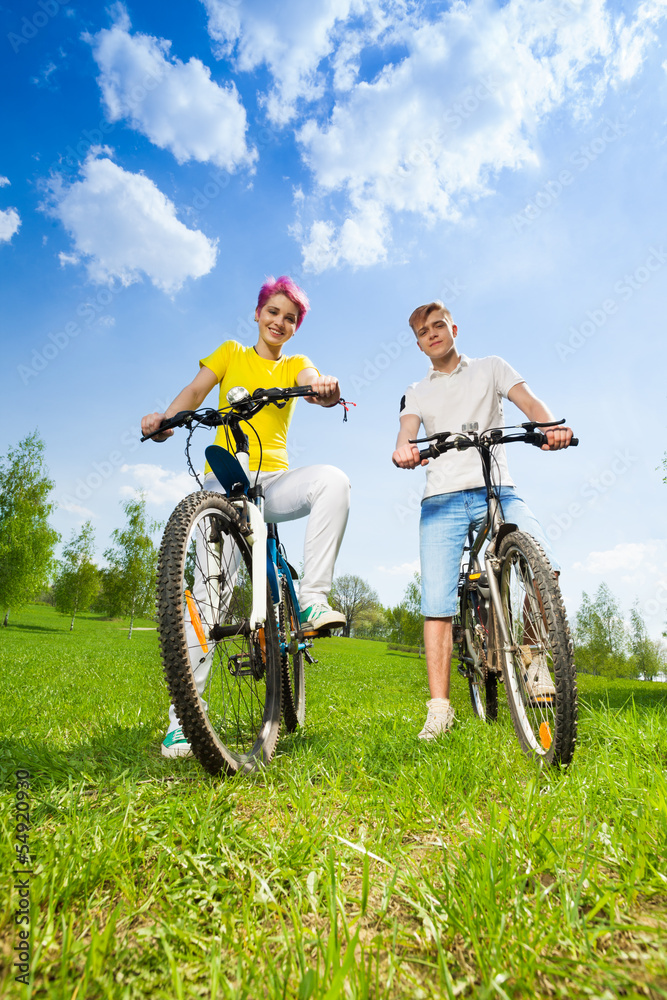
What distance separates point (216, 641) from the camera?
2609 mm

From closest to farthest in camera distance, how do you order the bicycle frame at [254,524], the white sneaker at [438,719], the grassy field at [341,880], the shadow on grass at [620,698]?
the grassy field at [341,880], the bicycle frame at [254,524], the white sneaker at [438,719], the shadow on grass at [620,698]

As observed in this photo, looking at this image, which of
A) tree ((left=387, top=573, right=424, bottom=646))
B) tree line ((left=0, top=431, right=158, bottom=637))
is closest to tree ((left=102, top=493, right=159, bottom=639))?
tree line ((left=0, top=431, right=158, bottom=637))

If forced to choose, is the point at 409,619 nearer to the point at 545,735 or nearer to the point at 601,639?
the point at 601,639

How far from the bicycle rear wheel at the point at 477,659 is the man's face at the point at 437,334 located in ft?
6.70

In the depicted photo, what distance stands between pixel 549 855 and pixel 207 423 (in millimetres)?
2522

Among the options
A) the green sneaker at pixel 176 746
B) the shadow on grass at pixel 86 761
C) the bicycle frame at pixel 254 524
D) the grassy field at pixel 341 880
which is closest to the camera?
the grassy field at pixel 341 880

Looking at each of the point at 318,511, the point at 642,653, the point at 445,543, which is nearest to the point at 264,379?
the point at 318,511

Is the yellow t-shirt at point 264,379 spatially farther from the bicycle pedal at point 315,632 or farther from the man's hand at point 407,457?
the bicycle pedal at point 315,632

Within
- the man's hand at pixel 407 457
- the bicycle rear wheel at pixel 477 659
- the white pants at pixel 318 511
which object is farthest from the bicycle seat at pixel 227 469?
the bicycle rear wheel at pixel 477 659

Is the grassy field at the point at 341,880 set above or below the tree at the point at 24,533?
below

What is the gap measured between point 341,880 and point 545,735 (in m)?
1.66

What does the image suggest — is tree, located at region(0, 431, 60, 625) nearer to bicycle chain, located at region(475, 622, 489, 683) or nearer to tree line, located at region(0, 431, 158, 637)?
tree line, located at region(0, 431, 158, 637)

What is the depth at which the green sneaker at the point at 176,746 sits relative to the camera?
2704mm

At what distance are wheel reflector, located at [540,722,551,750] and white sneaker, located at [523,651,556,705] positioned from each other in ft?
0.38
